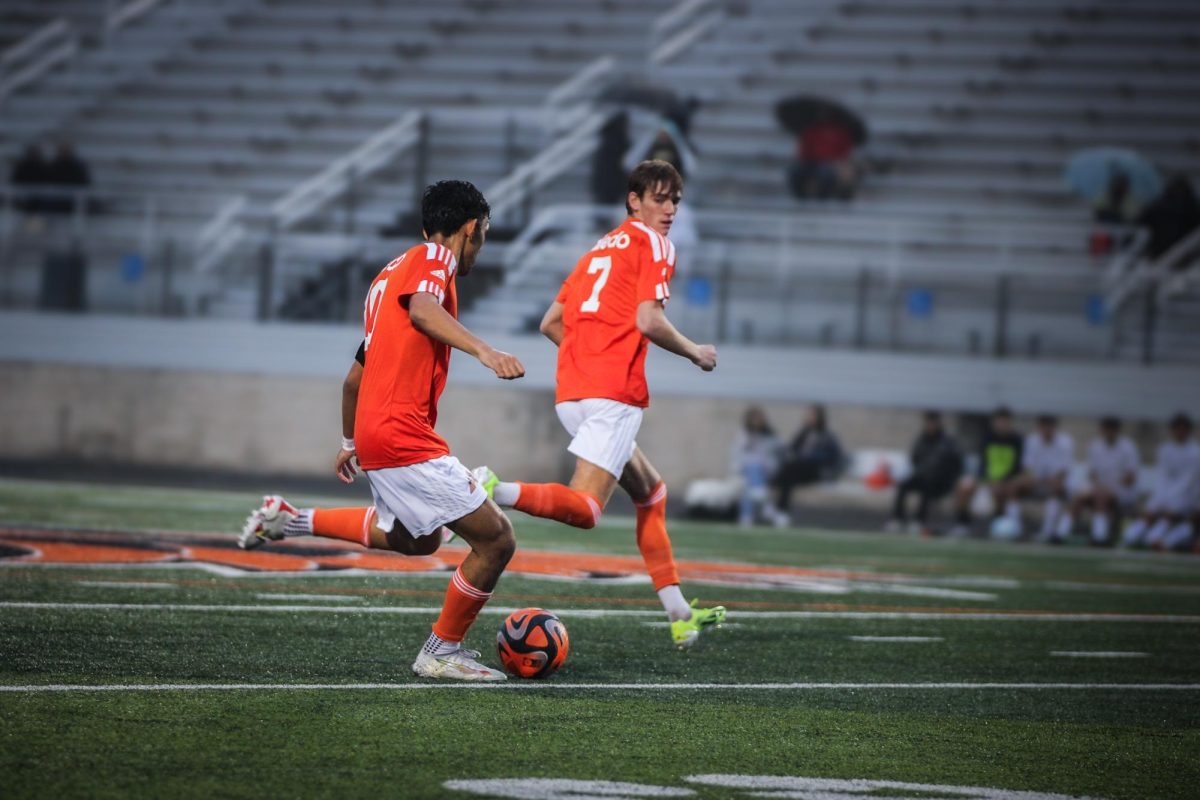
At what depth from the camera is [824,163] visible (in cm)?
2277

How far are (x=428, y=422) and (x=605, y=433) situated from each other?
1293 millimetres

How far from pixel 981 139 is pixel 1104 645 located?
16.2 m

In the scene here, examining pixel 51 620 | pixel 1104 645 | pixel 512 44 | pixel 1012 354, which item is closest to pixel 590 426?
pixel 51 620

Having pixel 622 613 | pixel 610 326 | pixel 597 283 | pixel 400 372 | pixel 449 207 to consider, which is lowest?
pixel 622 613

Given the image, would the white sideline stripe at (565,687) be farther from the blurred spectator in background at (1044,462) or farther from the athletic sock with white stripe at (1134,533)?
the blurred spectator in background at (1044,462)

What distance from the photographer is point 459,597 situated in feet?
21.0

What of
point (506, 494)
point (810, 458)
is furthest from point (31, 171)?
point (506, 494)

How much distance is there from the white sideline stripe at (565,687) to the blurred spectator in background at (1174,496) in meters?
11.4

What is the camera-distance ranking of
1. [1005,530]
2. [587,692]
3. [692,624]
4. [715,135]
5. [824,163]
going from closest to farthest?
[587,692]
[692,624]
[1005,530]
[824,163]
[715,135]

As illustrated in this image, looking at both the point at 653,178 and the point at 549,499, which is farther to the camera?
the point at 653,178

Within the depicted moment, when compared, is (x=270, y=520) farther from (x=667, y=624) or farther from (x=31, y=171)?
(x=31, y=171)

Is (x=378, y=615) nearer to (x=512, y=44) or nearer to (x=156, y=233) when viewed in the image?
(x=156, y=233)

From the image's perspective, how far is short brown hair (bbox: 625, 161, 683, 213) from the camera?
25.1ft

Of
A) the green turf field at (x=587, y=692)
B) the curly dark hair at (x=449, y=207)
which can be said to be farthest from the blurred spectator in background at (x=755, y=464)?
the curly dark hair at (x=449, y=207)
